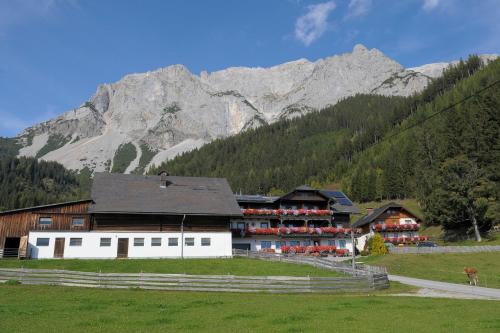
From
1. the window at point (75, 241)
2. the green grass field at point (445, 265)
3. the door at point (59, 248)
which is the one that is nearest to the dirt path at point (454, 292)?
the green grass field at point (445, 265)

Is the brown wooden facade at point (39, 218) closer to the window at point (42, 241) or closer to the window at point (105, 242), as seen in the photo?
the window at point (42, 241)

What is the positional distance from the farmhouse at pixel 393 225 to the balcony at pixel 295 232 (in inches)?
426

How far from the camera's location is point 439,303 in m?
20.0

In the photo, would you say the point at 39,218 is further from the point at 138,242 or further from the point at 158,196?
the point at 158,196

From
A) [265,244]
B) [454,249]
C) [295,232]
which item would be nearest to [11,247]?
[265,244]

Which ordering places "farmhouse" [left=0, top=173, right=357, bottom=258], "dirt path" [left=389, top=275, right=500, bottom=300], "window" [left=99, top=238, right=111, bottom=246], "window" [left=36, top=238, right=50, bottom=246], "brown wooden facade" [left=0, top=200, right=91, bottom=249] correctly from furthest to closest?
"window" [left=99, top=238, right=111, bottom=246] → "farmhouse" [left=0, top=173, right=357, bottom=258] → "brown wooden facade" [left=0, top=200, right=91, bottom=249] → "window" [left=36, top=238, right=50, bottom=246] → "dirt path" [left=389, top=275, right=500, bottom=300]

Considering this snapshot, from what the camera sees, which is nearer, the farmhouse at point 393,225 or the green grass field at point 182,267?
the green grass field at point 182,267

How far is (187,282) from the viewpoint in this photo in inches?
968

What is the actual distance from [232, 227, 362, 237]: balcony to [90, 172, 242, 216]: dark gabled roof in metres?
5.50

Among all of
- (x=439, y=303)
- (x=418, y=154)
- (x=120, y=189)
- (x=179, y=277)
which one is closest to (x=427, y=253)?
(x=439, y=303)

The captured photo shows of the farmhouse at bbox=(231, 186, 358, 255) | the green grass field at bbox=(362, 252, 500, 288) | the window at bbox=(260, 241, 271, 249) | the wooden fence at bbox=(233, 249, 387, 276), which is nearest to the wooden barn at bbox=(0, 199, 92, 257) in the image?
the wooden fence at bbox=(233, 249, 387, 276)

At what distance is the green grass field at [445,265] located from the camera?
3362 centimetres

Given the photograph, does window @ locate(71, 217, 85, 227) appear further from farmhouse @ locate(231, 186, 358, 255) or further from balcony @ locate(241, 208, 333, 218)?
balcony @ locate(241, 208, 333, 218)

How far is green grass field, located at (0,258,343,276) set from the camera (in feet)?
104
